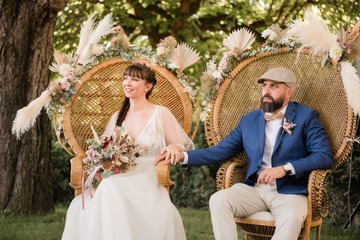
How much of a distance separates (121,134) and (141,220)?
0.82 m

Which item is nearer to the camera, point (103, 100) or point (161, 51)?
point (161, 51)

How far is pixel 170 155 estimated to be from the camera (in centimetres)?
441

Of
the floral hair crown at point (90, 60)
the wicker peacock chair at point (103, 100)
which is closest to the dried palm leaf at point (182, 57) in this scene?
the floral hair crown at point (90, 60)

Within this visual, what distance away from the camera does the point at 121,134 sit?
4.75 metres

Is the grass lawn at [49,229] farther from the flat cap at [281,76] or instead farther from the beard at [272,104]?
the flat cap at [281,76]

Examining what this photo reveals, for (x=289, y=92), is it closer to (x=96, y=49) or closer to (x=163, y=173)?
(x=163, y=173)

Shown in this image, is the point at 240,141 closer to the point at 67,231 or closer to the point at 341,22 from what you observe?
the point at 67,231

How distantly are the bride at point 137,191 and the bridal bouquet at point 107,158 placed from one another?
64 millimetres

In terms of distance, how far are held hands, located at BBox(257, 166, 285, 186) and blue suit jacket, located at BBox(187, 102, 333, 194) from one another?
0.33 ft

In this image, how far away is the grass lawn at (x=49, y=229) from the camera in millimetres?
5902

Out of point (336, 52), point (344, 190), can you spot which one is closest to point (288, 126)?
point (336, 52)

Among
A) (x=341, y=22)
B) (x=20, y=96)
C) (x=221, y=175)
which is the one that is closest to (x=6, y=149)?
(x=20, y=96)

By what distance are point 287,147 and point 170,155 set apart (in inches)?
32.2

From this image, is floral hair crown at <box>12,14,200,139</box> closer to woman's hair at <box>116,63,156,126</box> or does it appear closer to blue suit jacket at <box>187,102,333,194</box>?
woman's hair at <box>116,63,156,126</box>
